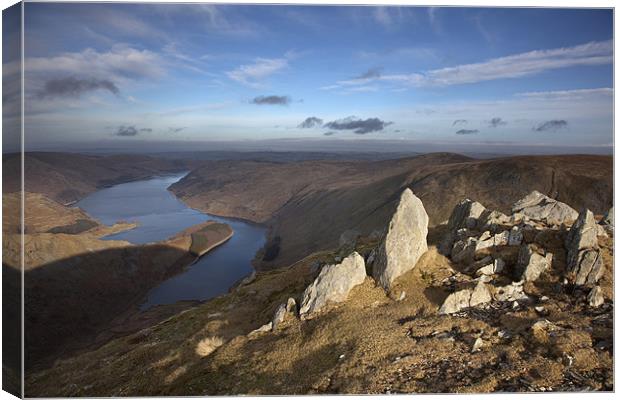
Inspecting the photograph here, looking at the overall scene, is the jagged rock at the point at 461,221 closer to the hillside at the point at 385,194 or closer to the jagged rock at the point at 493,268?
the jagged rock at the point at 493,268

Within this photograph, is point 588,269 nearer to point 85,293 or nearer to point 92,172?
point 85,293

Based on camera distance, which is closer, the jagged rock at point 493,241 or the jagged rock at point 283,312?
the jagged rock at point 283,312

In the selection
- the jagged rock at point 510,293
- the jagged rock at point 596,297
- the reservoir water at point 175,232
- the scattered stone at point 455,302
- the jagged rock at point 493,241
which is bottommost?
the reservoir water at point 175,232

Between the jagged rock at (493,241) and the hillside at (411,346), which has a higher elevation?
the jagged rock at (493,241)

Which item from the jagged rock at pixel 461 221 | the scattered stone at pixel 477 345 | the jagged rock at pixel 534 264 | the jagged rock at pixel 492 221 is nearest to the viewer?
the scattered stone at pixel 477 345

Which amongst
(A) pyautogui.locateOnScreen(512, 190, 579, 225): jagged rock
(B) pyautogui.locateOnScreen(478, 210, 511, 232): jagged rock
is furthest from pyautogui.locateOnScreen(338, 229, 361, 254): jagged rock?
(A) pyautogui.locateOnScreen(512, 190, 579, 225): jagged rock

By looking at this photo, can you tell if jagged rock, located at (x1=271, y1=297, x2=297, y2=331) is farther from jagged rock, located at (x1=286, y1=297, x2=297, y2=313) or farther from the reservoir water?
the reservoir water

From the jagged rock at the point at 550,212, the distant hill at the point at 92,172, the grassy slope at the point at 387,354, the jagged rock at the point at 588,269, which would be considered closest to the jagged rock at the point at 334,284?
the grassy slope at the point at 387,354
